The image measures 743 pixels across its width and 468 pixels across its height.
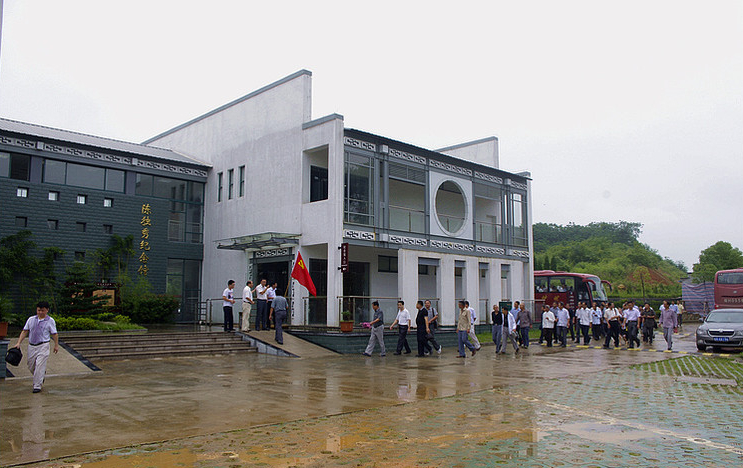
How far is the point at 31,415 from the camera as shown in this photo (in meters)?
8.22

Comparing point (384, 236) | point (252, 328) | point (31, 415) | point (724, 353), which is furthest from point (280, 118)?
point (724, 353)

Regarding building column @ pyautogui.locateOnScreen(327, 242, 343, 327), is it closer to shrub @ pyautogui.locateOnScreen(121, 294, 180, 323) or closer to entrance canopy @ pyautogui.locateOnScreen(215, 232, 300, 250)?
entrance canopy @ pyautogui.locateOnScreen(215, 232, 300, 250)

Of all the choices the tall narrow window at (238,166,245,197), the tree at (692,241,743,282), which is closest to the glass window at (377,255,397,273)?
the tall narrow window at (238,166,245,197)

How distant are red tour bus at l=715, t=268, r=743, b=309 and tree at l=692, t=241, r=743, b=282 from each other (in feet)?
88.3

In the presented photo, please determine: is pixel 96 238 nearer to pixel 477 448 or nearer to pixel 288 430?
pixel 288 430

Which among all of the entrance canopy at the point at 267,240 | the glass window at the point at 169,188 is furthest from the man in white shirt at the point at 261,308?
the glass window at the point at 169,188

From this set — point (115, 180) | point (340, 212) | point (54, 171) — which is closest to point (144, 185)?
point (115, 180)

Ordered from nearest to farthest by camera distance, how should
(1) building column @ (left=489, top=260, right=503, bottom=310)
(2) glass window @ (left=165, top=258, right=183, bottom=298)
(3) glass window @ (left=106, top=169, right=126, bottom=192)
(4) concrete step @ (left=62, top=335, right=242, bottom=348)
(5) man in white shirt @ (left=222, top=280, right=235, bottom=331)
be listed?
(4) concrete step @ (left=62, top=335, right=242, bottom=348) < (5) man in white shirt @ (left=222, top=280, right=235, bottom=331) < (3) glass window @ (left=106, top=169, right=126, bottom=192) < (2) glass window @ (left=165, top=258, right=183, bottom=298) < (1) building column @ (left=489, top=260, right=503, bottom=310)

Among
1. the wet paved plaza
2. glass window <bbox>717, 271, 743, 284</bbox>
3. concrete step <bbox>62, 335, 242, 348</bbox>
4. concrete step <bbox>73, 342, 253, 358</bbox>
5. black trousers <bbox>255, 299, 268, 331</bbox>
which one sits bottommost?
the wet paved plaza

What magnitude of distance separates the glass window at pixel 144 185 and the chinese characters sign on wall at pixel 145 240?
0.56 metres

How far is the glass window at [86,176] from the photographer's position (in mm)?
23047

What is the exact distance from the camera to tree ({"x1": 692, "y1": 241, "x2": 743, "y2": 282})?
196 ft

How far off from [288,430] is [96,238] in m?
19.2

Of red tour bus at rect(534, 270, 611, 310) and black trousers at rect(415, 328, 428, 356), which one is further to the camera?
red tour bus at rect(534, 270, 611, 310)
